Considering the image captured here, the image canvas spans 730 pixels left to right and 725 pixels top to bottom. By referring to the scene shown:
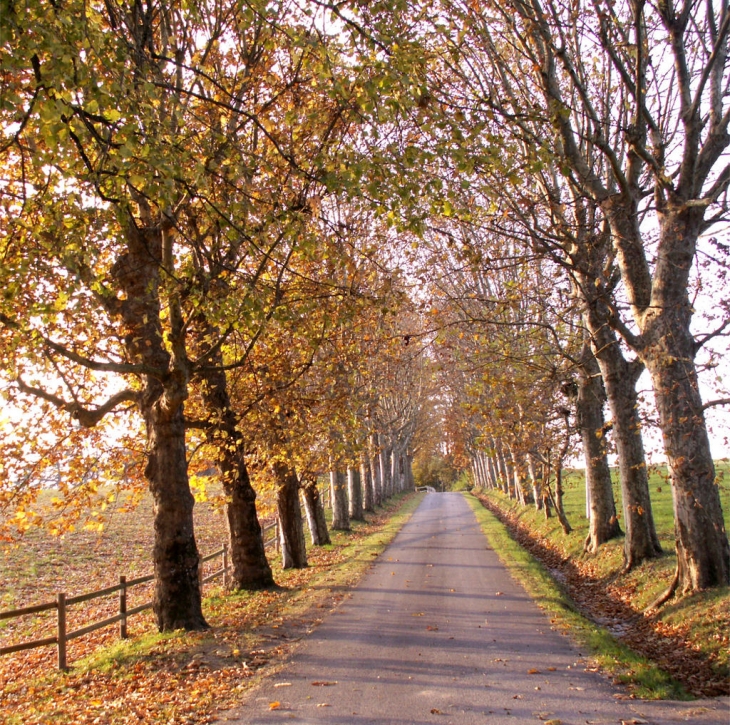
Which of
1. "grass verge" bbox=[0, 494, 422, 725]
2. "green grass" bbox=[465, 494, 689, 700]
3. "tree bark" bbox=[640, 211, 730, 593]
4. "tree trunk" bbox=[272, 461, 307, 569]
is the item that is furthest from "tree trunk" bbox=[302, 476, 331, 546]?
"tree bark" bbox=[640, 211, 730, 593]

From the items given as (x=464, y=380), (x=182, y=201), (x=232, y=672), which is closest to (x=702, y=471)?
(x=232, y=672)

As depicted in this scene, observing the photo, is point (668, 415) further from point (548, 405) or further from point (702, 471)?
point (548, 405)

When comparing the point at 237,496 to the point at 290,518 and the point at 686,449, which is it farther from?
the point at 686,449

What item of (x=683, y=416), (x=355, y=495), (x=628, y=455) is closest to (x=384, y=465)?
(x=355, y=495)

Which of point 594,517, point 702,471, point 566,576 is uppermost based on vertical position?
point 702,471

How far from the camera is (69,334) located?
12805 millimetres

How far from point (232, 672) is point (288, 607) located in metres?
4.80

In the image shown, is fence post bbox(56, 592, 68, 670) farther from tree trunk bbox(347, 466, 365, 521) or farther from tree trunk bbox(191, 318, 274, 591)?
tree trunk bbox(347, 466, 365, 521)

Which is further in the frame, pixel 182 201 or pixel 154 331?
pixel 154 331

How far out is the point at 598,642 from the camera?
9656 millimetres

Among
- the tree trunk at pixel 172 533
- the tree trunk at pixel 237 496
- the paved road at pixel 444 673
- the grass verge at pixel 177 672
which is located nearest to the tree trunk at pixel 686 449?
the paved road at pixel 444 673

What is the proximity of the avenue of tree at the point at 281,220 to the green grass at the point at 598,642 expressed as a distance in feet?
5.75

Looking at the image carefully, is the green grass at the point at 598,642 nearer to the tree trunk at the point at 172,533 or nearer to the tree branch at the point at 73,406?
the tree trunk at the point at 172,533

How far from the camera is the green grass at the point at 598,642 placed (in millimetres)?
7684
